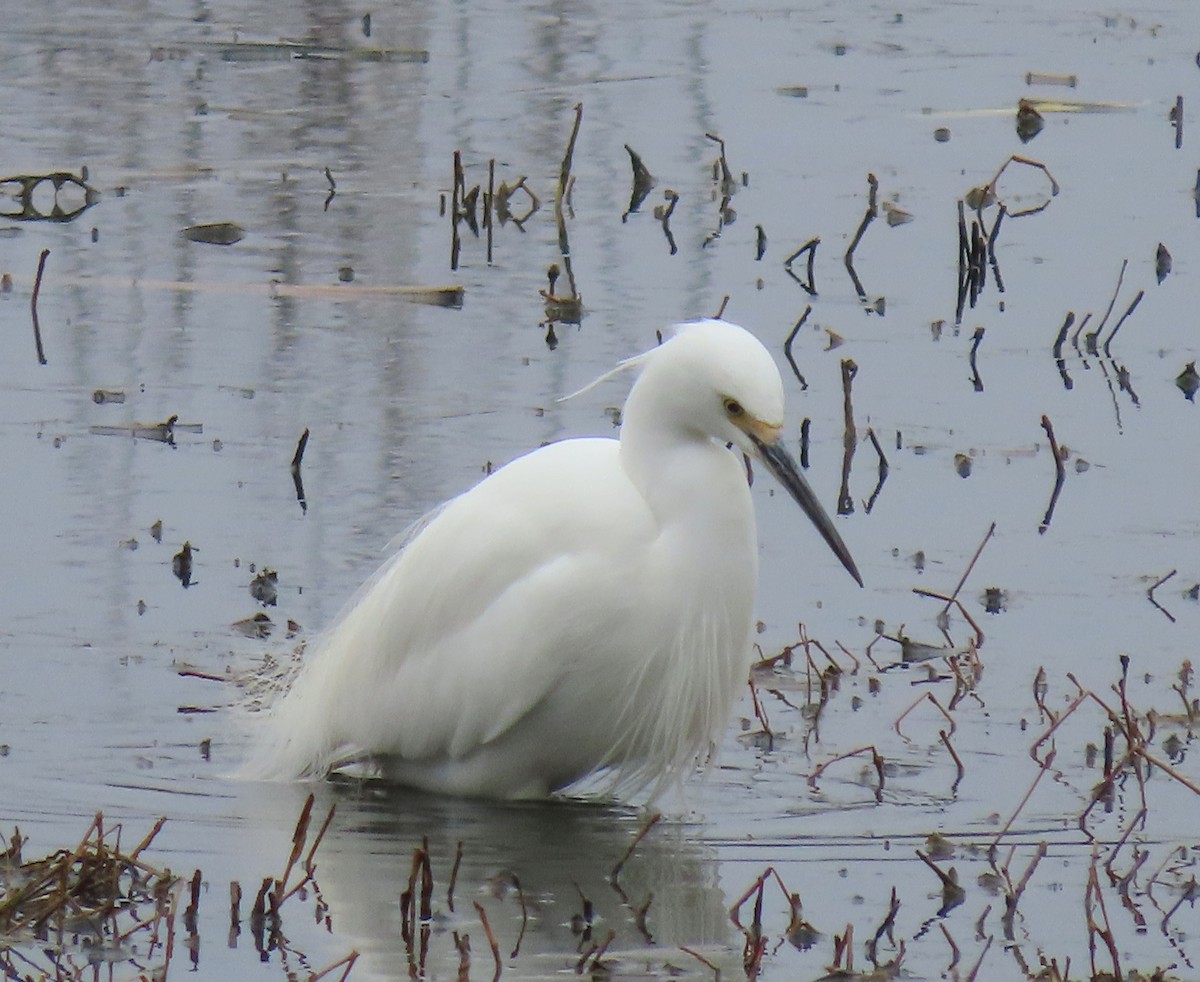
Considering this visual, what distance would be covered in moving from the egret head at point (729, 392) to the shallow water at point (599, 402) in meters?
0.71

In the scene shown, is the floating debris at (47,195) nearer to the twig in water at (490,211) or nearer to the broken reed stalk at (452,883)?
the twig in water at (490,211)

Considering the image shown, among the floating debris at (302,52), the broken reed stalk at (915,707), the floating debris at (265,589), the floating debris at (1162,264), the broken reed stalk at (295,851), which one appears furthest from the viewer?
the floating debris at (302,52)

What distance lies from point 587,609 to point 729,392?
49cm

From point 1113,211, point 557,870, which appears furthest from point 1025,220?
point 557,870

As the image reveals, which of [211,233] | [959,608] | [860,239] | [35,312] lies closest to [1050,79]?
[860,239]

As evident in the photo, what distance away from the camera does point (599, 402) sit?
276 inches

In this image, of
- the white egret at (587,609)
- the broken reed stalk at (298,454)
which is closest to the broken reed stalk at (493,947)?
the white egret at (587,609)

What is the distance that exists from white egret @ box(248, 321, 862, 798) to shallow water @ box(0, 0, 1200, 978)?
126 millimetres

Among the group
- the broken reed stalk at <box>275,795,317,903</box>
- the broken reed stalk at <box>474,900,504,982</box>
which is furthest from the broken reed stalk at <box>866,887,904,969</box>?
the broken reed stalk at <box>275,795,317,903</box>

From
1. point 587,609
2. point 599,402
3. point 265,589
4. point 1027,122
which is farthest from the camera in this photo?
point 1027,122

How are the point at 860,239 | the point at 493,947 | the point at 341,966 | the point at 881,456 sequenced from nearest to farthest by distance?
the point at 493,947 < the point at 341,966 < the point at 881,456 < the point at 860,239

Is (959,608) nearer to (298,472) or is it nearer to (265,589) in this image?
(265,589)

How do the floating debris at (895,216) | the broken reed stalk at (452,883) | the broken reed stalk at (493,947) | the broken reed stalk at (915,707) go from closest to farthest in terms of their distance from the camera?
the broken reed stalk at (493,947)
the broken reed stalk at (452,883)
the broken reed stalk at (915,707)
the floating debris at (895,216)

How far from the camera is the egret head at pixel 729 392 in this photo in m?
4.37
